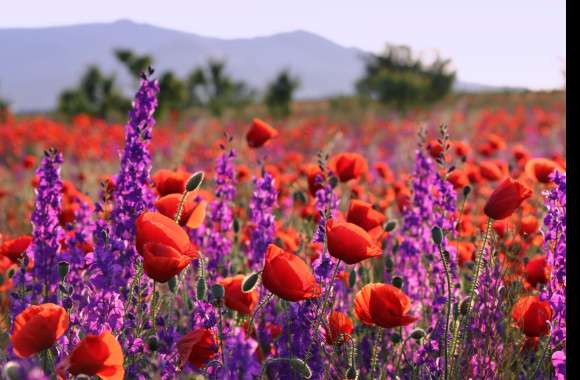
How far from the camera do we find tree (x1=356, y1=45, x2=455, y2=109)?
23516 mm

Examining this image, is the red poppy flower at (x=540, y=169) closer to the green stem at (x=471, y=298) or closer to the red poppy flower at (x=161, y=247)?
the green stem at (x=471, y=298)

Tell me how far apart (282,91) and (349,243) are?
63.9 feet

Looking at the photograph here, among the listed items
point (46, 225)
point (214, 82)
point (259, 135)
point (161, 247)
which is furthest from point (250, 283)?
point (214, 82)

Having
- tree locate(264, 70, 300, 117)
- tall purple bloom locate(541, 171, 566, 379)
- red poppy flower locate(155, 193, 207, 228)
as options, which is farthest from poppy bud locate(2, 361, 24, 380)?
tree locate(264, 70, 300, 117)

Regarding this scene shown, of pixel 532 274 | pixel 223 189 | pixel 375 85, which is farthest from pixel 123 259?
pixel 375 85

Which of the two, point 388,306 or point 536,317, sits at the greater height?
point 388,306

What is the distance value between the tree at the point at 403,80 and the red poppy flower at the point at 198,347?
73.6 feet

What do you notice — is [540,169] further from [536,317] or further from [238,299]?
[238,299]

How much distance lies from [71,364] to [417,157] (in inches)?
69.7

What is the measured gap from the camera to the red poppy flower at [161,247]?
57.1 inches

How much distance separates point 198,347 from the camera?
1.56 metres

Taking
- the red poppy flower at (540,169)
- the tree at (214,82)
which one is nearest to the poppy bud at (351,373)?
the red poppy flower at (540,169)

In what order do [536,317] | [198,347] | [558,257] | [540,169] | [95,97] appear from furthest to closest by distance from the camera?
[95,97] → [540,169] → [536,317] → [558,257] → [198,347]
